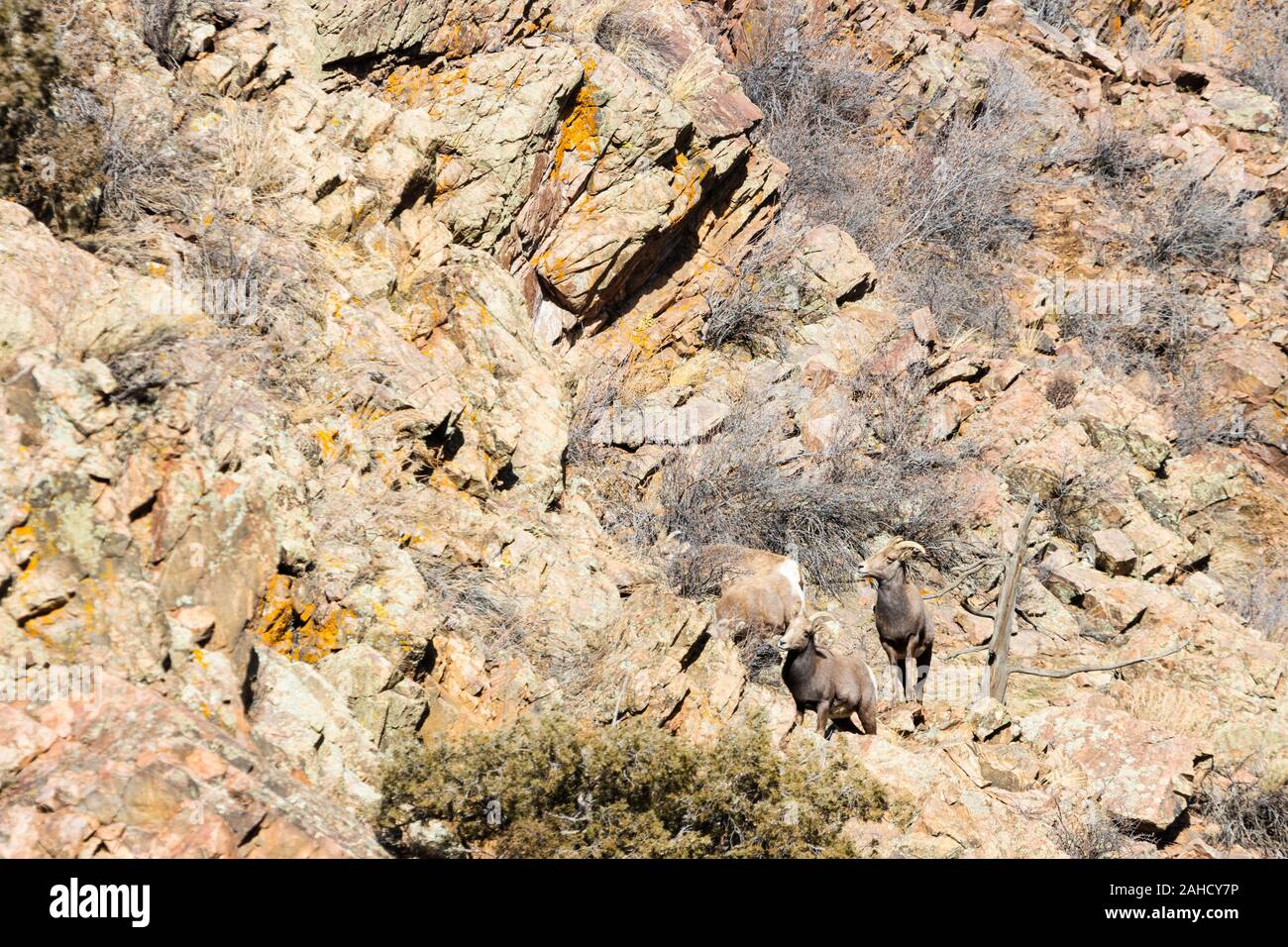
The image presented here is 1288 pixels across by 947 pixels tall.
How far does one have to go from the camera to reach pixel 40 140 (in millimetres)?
7227

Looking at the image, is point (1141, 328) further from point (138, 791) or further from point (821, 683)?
Answer: point (138, 791)

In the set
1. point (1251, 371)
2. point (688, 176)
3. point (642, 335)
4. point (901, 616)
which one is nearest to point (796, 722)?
point (901, 616)

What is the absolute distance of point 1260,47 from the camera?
21.3 meters

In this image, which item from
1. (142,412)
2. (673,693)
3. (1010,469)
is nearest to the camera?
(142,412)

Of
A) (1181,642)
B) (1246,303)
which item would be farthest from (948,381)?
(1246,303)

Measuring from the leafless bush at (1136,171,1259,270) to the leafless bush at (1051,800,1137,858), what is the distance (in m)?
12.1

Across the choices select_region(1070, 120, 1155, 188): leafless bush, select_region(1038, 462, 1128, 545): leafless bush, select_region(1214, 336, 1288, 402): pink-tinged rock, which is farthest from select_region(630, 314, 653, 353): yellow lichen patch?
select_region(1070, 120, 1155, 188): leafless bush

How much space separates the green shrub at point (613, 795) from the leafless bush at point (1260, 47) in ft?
63.3

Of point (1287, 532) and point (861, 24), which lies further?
point (861, 24)

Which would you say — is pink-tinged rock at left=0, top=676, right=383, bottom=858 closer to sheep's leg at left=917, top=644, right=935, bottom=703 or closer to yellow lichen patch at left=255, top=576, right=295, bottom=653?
yellow lichen patch at left=255, top=576, right=295, bottom=653

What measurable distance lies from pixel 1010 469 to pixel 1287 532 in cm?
414
